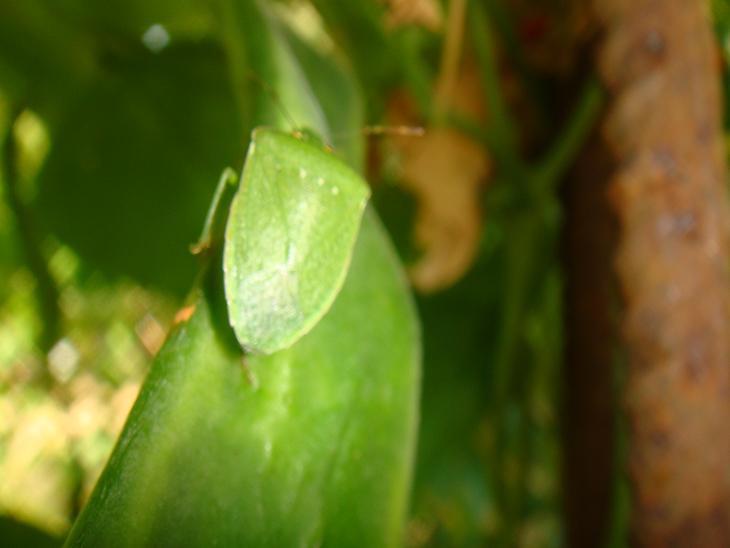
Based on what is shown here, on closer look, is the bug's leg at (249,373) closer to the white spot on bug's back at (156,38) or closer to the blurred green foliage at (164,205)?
the blurred green foliage at (164,205)

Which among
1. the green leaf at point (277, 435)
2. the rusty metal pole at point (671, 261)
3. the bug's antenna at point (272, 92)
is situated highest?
the bug's antenna at point (272, 92)

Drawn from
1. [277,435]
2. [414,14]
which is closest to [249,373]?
[277,435]

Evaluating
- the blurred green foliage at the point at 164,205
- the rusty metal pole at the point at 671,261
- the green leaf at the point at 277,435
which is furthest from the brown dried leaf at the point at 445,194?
the green leaf at the point at 277,435

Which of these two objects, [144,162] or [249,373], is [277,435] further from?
[144,162]

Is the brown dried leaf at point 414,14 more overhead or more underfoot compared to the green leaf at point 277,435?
more underfoot

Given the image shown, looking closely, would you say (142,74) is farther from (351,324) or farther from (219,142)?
(351,324)

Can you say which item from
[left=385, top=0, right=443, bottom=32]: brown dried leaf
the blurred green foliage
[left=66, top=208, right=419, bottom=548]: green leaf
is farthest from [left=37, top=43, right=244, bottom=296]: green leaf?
[left=66, top=208, right=419, bottom=548]: green leaf

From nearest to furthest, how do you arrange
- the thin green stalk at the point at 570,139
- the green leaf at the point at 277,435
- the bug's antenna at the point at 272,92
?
the green leaf at the point at 277,435, the bug's antenna at the point at 272,92, the thin green stalk at the point at 570,139
